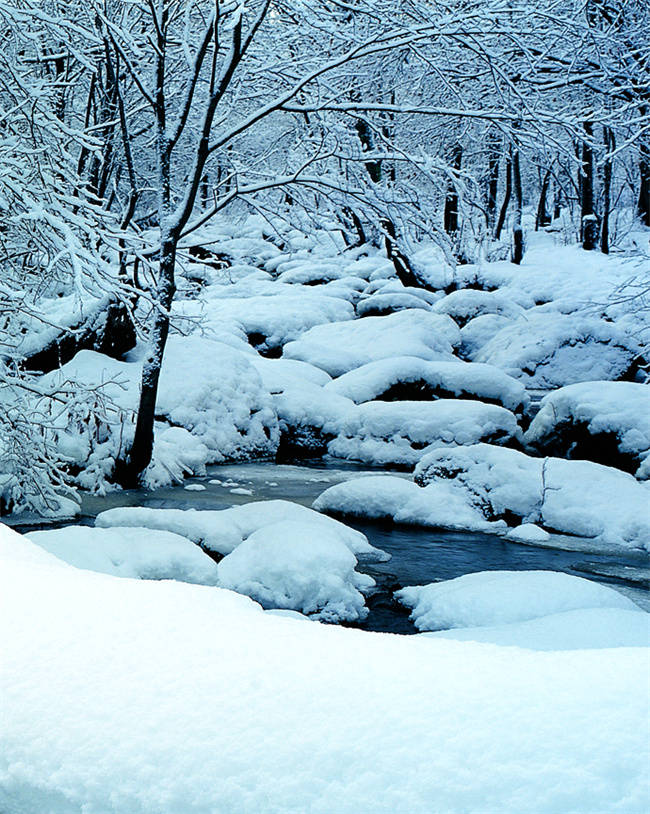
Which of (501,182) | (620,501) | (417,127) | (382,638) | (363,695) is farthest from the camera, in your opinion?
(501,182)

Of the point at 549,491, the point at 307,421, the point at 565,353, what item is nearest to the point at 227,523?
the point at 549,491

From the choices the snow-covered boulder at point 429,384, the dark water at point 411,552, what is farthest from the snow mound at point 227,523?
the snow-covered boulder at point 429,384

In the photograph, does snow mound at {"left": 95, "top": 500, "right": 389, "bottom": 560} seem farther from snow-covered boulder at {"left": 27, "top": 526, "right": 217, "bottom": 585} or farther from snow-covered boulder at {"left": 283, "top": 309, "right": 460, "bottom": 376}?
snow-covered boulder at {"left": 283, "top": 309, "right": 460, "bottom": 376}

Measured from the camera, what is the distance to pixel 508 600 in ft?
16.5

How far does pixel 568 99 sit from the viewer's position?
1282 cm

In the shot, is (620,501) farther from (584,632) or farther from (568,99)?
(568,99)

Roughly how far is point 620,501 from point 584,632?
4063 mm

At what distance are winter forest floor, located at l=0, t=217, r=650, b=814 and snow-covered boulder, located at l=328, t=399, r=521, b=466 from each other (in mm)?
40

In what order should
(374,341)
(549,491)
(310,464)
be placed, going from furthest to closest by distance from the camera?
(374,341) < (310,464) < (549,491)

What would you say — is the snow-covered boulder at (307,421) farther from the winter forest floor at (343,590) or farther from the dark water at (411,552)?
the dark water at (411,552)

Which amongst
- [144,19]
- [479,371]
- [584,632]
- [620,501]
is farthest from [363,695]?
[479,371]

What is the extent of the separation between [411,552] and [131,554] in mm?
2476

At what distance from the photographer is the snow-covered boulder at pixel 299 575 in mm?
5355

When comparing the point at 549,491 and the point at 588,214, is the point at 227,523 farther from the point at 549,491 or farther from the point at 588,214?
the point at 588,214
